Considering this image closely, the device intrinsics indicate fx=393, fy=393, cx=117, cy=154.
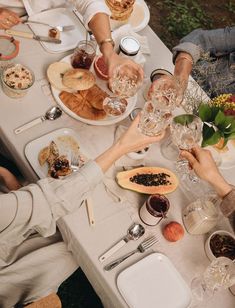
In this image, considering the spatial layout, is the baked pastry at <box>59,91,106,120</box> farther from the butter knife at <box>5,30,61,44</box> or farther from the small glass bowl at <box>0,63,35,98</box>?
the butter knife at <box>5,30,61,44</box>

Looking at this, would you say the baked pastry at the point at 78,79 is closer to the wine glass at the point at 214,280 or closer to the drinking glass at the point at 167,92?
the drinking glass at the point at 167,92

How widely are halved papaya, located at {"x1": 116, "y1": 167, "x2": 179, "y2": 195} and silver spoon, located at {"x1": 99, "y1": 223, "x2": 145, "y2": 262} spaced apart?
0.17 m

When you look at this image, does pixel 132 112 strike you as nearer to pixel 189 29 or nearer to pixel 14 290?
pixel 14 290

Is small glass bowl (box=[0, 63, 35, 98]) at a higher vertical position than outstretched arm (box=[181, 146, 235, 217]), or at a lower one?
higher

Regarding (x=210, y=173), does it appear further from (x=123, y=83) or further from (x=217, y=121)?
(x=123, y=83)

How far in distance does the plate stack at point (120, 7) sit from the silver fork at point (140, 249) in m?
1.32

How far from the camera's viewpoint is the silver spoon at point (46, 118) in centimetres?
181

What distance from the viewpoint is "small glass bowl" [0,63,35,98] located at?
6.03 ft

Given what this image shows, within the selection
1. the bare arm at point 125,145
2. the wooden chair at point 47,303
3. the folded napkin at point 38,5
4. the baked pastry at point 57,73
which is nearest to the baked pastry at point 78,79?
the baked pastry at point 57,73

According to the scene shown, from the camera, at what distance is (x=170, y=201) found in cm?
181

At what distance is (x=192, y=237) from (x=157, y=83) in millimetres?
777

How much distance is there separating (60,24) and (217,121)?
1.08m

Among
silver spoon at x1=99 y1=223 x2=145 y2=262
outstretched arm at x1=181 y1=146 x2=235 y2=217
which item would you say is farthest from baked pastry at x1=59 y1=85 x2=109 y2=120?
silver spoon at x1=99 y1=223 x2=145 y2=262

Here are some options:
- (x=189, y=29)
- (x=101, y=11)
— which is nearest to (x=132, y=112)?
(x=101, y=11)
